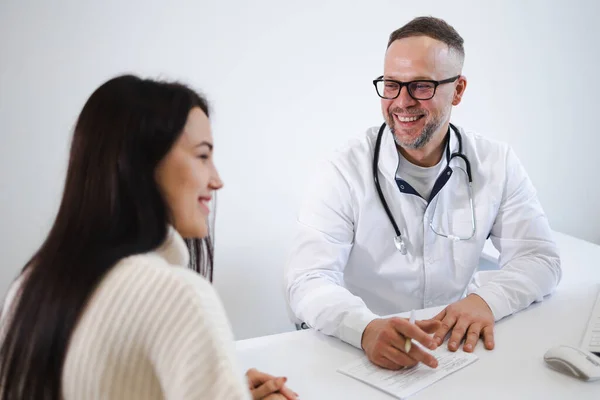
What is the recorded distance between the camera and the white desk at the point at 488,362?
3.58 feet

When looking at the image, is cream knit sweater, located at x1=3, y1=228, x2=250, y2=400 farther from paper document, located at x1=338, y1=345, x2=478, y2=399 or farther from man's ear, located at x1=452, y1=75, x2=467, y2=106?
man's ear, located at x1=452, y1=75, x2=467, y2=106

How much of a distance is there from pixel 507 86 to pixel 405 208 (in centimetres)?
135

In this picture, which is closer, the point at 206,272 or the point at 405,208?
the point at 206,272

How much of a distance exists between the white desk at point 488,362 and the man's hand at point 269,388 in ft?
0.19

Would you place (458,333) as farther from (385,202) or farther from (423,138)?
(423,138)

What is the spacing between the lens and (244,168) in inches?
95.3

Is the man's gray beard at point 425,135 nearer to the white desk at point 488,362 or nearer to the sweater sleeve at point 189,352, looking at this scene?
the white desk at point 488,362

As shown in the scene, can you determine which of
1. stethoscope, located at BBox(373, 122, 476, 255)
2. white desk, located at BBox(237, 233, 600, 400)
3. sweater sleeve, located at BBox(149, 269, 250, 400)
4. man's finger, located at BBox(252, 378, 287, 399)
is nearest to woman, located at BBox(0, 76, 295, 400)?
sweater sleeve, located at BBox(149, 269, 250, 400)

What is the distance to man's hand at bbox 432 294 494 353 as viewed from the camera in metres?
1.28

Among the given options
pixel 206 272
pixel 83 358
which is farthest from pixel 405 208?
pixel 83 358

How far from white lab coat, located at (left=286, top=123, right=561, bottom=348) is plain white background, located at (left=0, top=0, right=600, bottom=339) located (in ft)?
1.73

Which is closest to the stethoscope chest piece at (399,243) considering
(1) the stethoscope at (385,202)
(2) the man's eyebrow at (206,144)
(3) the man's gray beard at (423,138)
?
(1) the stethoscope at (385,202)

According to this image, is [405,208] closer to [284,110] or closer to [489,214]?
[489,214]

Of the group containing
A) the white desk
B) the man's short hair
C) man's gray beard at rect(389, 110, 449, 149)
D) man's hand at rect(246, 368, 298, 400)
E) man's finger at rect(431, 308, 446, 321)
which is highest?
the man's short hair
